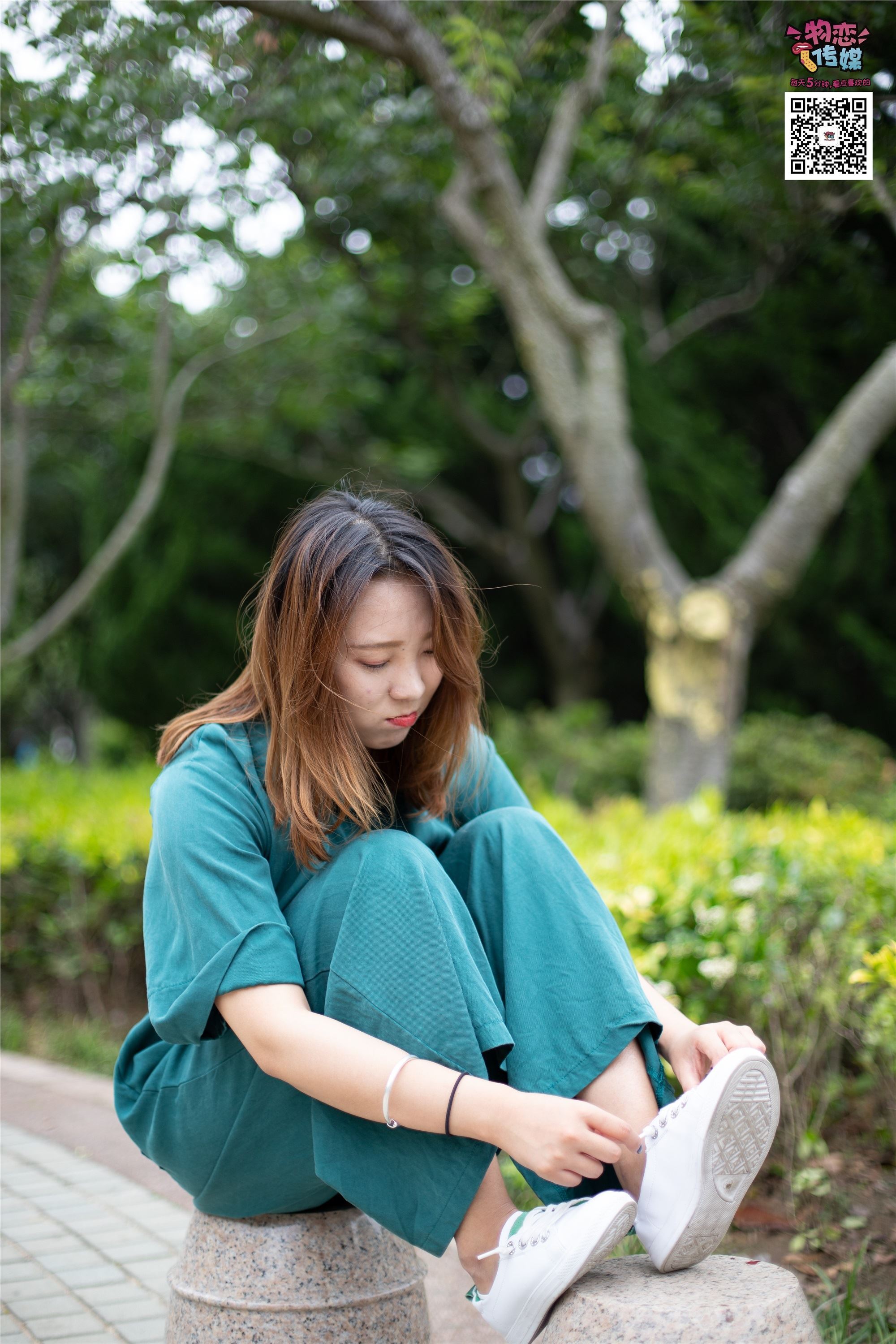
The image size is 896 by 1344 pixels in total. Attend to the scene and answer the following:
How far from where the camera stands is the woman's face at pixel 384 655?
157cm

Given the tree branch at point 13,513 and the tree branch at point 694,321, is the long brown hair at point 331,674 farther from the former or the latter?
the tree branch at point 694,321

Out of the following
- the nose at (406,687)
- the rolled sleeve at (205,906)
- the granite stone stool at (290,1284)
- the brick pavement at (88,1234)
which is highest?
the nose at (406,687)

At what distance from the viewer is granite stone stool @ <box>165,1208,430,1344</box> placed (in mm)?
1568

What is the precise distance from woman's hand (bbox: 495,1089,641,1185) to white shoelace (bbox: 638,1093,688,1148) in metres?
0.11

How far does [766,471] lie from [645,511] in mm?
4478

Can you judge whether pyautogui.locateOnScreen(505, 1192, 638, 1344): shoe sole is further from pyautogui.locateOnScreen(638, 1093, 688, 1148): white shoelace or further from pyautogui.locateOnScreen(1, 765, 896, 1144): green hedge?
pyautogui.locateOnScreen(1, 765, 896, 1144): green hedge

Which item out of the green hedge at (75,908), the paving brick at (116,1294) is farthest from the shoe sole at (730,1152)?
the green hedge at (75,908)

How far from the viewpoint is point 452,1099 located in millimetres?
1283

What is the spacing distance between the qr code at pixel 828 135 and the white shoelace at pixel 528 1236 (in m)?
2.84

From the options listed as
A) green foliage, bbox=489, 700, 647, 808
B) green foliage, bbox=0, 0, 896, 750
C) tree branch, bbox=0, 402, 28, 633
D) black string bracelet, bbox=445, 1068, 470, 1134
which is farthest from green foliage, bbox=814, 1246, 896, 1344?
tree branch, bbox=0, 402, 28, 633

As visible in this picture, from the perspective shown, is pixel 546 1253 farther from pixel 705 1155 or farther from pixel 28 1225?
pixel 28 1225

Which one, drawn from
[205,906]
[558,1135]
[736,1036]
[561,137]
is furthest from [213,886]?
[561,137]

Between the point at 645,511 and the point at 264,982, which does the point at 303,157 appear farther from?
the point at 264,982

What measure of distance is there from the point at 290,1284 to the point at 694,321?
8.29 metres
